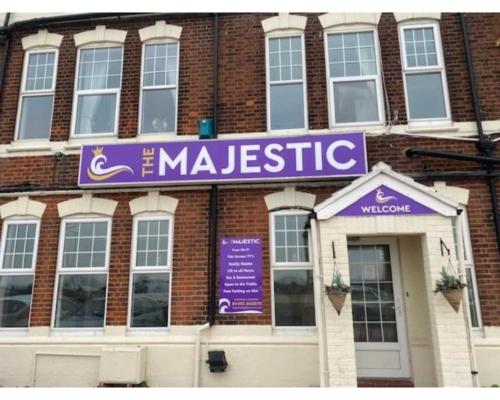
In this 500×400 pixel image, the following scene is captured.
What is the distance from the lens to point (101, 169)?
763 cm

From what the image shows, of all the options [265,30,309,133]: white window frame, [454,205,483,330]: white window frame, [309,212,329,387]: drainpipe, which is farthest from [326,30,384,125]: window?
Answer: [309,212,329,387]: drainpipe

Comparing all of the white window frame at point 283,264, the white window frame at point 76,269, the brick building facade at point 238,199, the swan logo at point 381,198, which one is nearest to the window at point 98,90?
the brick building facade at point 238,199

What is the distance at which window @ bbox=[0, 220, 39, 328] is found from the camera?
7527 millimetres

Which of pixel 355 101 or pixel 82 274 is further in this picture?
pixel 355 101

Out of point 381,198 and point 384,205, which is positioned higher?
point 381,198

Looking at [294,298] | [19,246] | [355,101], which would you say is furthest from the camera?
[355,101]

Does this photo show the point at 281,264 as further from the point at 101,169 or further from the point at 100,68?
the point at 100,68

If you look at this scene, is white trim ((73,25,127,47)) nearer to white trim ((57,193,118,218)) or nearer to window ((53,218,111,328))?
white trim ((57,193,118,218))

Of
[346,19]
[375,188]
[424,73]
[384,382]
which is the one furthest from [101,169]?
[424,73]

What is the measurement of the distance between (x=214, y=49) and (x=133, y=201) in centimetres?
318

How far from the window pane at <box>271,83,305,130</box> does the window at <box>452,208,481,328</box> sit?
3.06 meters

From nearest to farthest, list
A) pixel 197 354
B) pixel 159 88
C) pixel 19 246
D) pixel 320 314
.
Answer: pixel 320 314, pixel 197 354, pixel 19 246, pixel 159 88

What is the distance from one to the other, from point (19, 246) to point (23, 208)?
66 centimetres

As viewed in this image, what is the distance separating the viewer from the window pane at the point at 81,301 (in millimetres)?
7359
